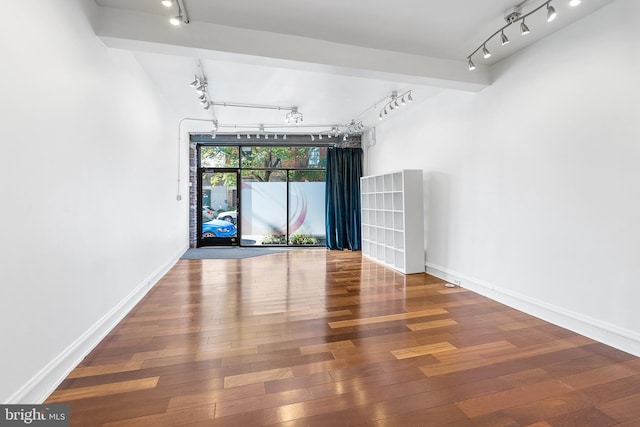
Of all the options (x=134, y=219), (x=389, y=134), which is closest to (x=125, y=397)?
(x=134, y=219)

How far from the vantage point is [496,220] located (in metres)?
3.43

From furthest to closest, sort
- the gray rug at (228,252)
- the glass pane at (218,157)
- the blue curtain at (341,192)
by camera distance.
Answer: the glass pane at (218,157), the blue curtain at (341,192), the gray rug at (228,252)

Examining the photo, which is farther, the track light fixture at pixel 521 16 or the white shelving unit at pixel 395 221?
the white shelving unit at pixel 395 221

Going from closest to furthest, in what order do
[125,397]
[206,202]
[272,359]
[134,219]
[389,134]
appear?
[125,397] → [272,359] → [134,219] → [389,134] → [206,202]

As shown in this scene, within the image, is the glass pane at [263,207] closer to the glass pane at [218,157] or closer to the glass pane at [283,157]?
the glass pane at [283,157]

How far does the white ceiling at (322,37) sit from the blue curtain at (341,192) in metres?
3.43

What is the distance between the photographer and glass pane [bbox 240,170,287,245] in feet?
24.6

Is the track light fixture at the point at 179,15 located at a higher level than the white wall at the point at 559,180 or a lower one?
higher

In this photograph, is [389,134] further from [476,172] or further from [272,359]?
[272,359]

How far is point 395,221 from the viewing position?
16.7ft

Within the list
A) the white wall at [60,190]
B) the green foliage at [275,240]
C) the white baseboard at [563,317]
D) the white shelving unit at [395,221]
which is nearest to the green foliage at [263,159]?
the green foliage at [275,240]

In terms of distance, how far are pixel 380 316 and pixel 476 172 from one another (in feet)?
7.55

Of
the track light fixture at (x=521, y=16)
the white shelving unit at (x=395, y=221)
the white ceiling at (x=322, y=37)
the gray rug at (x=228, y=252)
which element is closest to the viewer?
the track light fixture at (x=521, y=16)

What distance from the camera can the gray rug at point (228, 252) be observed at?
239 inches
